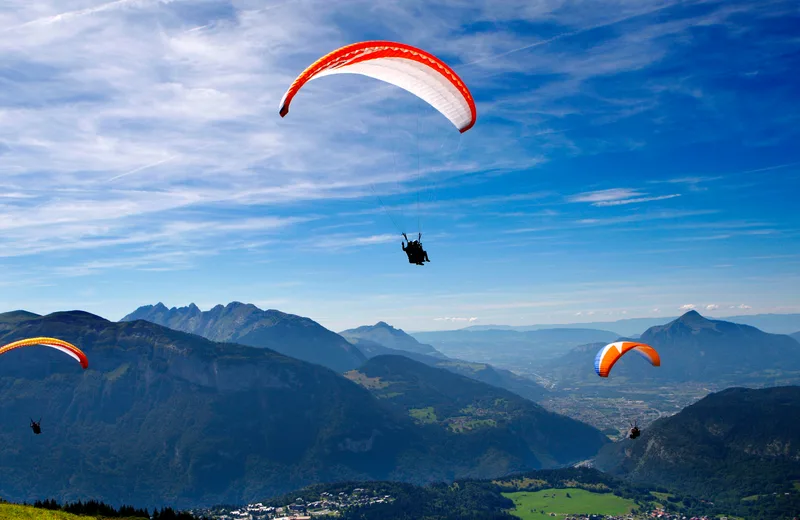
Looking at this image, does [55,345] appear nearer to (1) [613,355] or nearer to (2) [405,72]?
(2) [405,72]

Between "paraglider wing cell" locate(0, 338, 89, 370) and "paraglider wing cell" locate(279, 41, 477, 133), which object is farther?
"paraglider wing cell" locate(0, 338, 89, 370)

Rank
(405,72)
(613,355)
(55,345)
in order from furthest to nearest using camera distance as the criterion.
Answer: (613,355)
(55,345)
(405,72)

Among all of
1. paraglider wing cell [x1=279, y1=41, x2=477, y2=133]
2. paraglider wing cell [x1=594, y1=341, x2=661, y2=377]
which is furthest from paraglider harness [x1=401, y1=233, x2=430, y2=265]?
paraglider wing cell [x1=594, y1=341, x2=661, y2=377]

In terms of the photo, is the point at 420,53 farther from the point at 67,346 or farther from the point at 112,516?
the point at 112,516

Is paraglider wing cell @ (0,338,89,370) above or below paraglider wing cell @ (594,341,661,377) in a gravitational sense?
above

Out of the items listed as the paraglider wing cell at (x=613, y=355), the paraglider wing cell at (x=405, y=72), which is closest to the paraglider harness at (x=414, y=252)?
the paraglider wing cell at (x=405, y=72)

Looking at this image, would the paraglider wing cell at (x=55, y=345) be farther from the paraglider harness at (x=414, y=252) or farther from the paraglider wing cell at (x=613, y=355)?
the paraglider wing cell at (x=613, y=355)

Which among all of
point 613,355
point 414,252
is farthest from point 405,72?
point 613,355

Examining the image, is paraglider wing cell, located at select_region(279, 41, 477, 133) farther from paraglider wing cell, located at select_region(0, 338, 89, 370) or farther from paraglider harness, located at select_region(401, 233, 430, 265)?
paraglider wing cell, located at select_region(0, 338, 89, 370)
